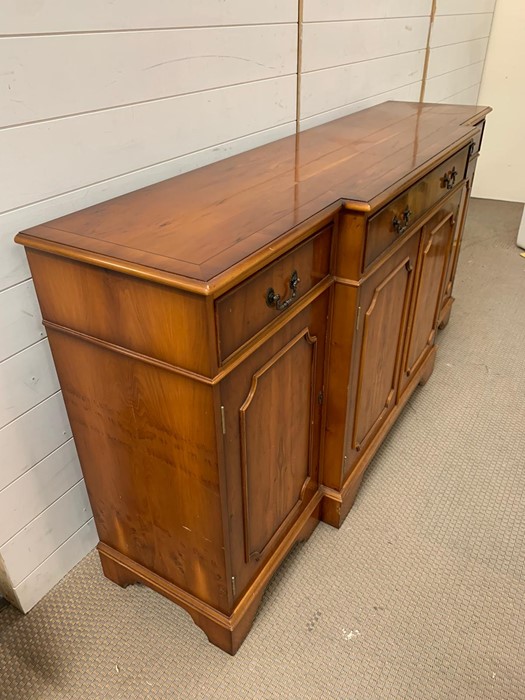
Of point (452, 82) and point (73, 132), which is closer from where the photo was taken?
point (73, 132)

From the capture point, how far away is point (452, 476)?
1762 mm

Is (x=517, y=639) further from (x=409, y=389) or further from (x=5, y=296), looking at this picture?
(x=5, y=296)

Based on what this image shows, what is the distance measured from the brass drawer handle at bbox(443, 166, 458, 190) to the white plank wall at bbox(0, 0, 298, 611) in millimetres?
608

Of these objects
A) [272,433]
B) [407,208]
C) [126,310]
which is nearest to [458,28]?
[407,208]

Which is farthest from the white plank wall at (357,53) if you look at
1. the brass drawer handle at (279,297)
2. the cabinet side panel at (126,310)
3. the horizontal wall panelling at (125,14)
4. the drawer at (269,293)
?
the cabinet side panel at (126,310)

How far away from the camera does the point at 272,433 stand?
1162 mm

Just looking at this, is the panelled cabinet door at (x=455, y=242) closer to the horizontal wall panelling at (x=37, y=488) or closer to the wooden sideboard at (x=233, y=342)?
the wooden sideboard at (x=233, y=342)

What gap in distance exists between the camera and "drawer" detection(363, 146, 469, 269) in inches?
49.0

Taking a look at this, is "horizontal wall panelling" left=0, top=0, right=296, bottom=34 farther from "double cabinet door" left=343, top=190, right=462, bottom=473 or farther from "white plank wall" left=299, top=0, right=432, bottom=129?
"double cabinet door" left=343, top=190, right=462, bottom=473

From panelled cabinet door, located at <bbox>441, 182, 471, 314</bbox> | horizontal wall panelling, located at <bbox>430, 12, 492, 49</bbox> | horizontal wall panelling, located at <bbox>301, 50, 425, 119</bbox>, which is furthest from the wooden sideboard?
horizontal wall panelling, located at <bbox>430, 12, 492, 49</bbox>

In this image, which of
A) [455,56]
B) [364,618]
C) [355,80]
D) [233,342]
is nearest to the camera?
[233,342]

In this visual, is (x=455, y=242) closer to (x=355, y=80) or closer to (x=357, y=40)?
(x=355, y=80)

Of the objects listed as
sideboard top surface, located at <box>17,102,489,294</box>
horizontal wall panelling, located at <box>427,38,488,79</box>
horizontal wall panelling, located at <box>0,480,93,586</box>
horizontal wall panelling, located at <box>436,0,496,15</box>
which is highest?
horizontal wall panelling, located at <box>436,0,496,15</box>

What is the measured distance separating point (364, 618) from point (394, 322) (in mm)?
805
